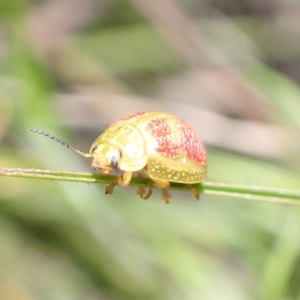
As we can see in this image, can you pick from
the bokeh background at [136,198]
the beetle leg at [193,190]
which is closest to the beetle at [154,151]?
the beetle leg at [193,190]

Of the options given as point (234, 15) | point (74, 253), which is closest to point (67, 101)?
point (74, 253)

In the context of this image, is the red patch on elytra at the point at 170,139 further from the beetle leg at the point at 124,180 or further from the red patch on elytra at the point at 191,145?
the beetle leg at the point at 124,180

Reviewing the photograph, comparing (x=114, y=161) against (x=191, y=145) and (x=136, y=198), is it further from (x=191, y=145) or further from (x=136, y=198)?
(x=136, y=198)

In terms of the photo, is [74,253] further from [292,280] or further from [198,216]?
[292,280]

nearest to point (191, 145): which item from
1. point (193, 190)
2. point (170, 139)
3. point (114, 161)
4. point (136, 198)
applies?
point (170, 139)

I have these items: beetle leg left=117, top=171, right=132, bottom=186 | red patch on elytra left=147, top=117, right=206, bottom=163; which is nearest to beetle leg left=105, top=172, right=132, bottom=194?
beetle leg left=117, top=171, right=132, bottom=186

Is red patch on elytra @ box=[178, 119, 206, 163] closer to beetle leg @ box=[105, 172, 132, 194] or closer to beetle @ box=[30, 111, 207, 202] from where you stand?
beetle @ box=[30, 111, 207, 202]
